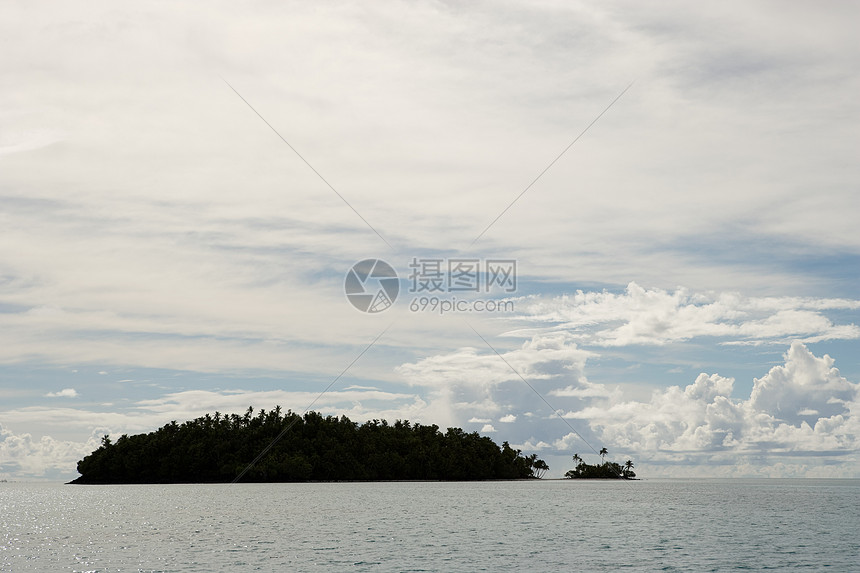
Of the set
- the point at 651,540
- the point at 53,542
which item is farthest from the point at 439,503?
the point at 53,542

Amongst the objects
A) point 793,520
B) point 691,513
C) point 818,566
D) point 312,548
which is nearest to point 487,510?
point 691,513

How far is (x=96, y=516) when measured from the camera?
337 feet

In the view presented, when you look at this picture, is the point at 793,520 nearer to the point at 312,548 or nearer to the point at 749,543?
the point at 749,543

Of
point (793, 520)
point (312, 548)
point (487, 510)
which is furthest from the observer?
point (487, 510)

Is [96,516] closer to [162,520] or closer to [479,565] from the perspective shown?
[162,520]

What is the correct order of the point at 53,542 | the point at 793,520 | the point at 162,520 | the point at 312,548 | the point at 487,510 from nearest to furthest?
the point at 312,548 → the point at 53,542 → the point at 162,520 → the point at 793,520 → the point at 487,510

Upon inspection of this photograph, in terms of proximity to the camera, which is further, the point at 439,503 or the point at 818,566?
the point at 439,503

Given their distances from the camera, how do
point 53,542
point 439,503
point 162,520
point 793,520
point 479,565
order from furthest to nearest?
point 439,503
point 793,520
point 162,520
point 53,542
point 479,565

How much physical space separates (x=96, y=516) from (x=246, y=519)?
23940 millimetres

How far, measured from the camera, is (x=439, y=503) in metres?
130

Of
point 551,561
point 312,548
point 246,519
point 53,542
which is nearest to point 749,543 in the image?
point 551,561

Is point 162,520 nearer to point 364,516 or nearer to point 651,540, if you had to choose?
point 364,516

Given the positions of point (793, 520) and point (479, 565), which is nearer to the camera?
point (479, 565)

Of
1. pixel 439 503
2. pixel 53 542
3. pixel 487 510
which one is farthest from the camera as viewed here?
pixel 439 503
